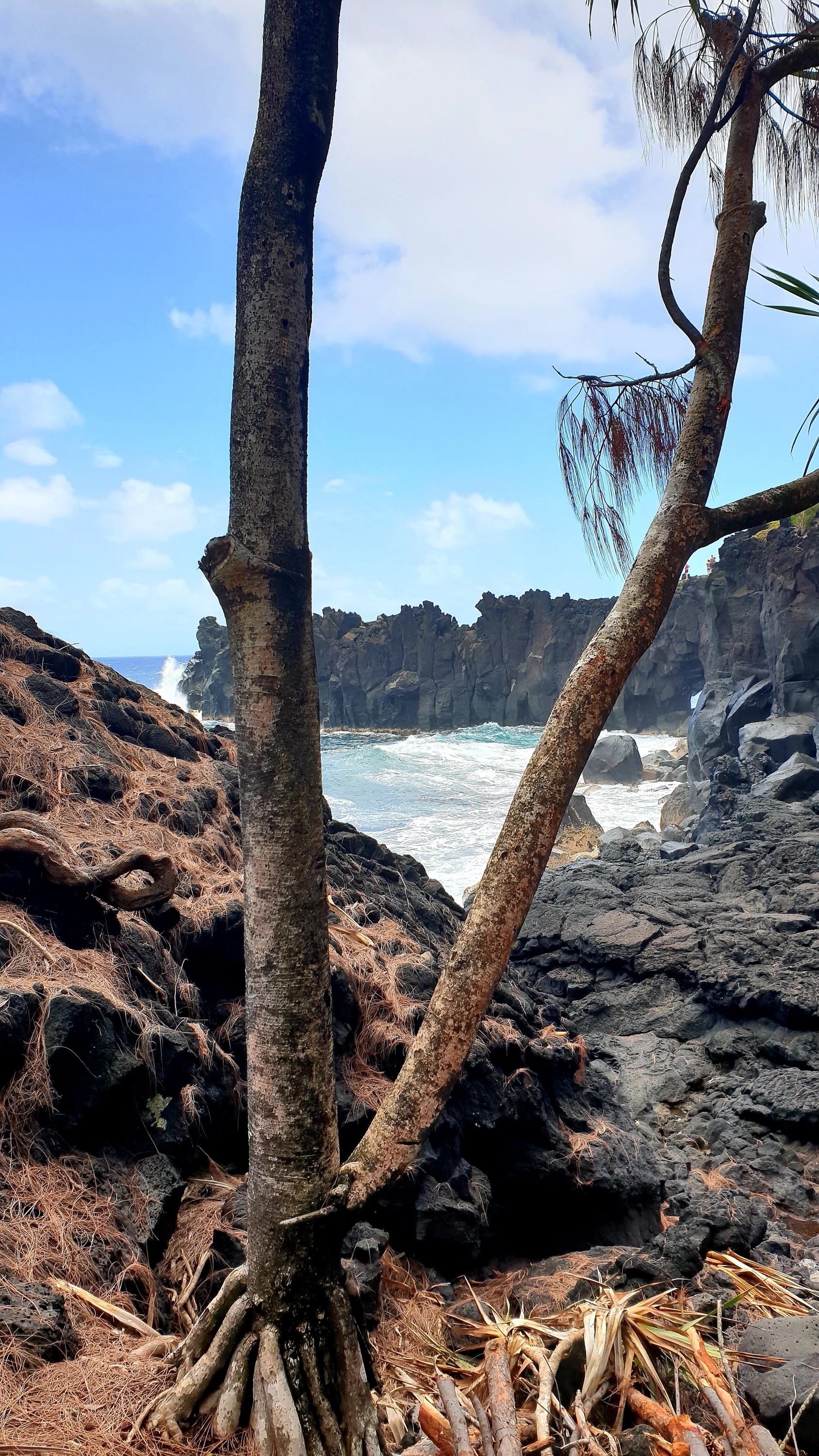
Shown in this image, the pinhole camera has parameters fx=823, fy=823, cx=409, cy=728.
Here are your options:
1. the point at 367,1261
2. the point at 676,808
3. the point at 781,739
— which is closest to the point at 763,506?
the point at 367,1261

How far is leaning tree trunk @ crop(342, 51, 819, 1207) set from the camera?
6.61ft

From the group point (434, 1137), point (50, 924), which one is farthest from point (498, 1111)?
point (50, 924)

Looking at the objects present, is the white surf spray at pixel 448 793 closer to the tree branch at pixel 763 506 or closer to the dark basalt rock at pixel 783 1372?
the dark basalt rock at pixel 783 1372

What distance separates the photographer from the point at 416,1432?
2.03 metres

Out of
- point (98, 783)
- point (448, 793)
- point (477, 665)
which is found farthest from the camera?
point (477, 665)

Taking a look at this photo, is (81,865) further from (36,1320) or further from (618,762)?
(618,762)

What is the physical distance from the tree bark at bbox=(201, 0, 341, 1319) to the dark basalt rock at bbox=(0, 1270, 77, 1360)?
1.53ft

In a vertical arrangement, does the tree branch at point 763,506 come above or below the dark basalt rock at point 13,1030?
above

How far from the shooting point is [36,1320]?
1981mm

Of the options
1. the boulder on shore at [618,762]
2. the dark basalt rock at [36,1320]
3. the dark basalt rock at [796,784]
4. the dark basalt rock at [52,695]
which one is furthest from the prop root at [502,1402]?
the boulder on shore at [618,762]

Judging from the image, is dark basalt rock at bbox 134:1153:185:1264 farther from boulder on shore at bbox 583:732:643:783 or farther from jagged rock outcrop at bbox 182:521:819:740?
jagged rock outcrop at bbox 182:521:819:740

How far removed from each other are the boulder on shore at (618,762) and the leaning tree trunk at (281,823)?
105 ft

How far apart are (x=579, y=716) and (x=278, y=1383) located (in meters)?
1.72

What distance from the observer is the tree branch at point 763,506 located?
92.8 inches
